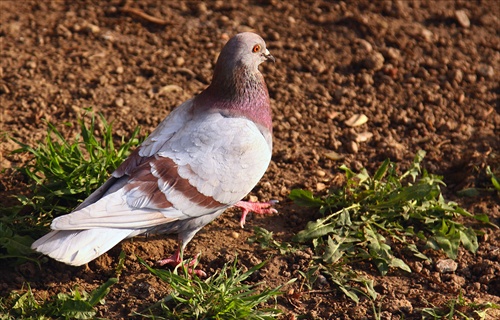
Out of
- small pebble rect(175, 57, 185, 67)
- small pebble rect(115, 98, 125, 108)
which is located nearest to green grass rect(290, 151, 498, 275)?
small pebble rect(115, 98, 125, 108)

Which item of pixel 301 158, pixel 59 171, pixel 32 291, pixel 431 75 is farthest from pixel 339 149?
pixel 32 291

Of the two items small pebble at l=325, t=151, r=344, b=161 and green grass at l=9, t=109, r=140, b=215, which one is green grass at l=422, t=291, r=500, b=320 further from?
green grass at l=9, t=109, r=140, b=215

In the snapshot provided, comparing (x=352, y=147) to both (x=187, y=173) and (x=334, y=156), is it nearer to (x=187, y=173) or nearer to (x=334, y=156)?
(x=334, y=156)

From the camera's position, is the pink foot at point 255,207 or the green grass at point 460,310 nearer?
the green grass at point 460,310

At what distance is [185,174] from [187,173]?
0.05 ft

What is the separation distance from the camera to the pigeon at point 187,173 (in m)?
3.99

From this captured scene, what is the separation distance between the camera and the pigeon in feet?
13.1

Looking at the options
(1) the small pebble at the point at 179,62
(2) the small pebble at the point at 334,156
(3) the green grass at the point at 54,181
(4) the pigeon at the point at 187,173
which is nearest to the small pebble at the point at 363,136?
(2) the small pebble at the point at 334,156

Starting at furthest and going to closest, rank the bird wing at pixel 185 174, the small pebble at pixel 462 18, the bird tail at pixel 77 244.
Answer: the small pebble at pixel 462 18, the bird wing at pixel 185 174, the bird tail at pixel 77 244

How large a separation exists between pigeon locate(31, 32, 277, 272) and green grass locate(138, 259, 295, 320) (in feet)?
1.24

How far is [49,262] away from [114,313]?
62 cm

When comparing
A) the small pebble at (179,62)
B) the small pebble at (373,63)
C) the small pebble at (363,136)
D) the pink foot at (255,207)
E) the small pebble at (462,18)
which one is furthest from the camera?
the small pebble at (462,18)

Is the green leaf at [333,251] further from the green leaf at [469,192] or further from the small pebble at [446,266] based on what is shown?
the green leaf at [469,192]

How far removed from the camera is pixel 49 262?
14.5 feet
